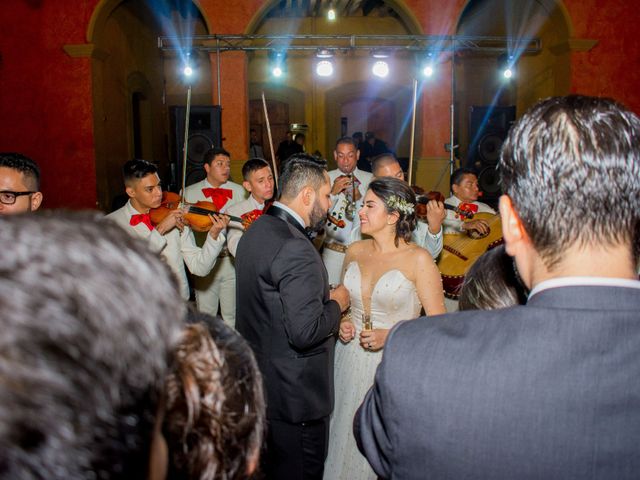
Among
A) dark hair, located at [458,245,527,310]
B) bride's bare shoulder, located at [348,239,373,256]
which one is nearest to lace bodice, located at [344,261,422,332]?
bride's bare shoulder, located at [348,239,373,256]

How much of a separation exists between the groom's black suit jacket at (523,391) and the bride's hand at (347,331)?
185 centimetres

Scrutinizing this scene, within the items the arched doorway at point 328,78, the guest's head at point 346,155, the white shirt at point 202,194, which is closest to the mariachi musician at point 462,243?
the guest's head at point 346,155

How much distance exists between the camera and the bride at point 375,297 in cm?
268

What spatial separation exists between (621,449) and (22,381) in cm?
80

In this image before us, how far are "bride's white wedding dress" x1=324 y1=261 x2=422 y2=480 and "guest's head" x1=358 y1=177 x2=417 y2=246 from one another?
25cm

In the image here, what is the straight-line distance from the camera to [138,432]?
1.63 ft

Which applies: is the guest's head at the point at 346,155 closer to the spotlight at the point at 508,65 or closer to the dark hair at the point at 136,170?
the dark hair at the point at 136,170

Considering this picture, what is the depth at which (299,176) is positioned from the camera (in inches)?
101

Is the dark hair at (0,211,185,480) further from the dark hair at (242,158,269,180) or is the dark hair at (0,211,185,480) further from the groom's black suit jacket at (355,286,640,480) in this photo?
the dark hair at (242,158,269,180)

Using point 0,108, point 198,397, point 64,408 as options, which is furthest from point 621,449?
point 0,108

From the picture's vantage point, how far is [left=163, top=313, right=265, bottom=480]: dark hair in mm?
674

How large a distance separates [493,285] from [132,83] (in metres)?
10.9

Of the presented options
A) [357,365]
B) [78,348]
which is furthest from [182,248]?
[78,348]

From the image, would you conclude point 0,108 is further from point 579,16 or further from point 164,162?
point 579,16
